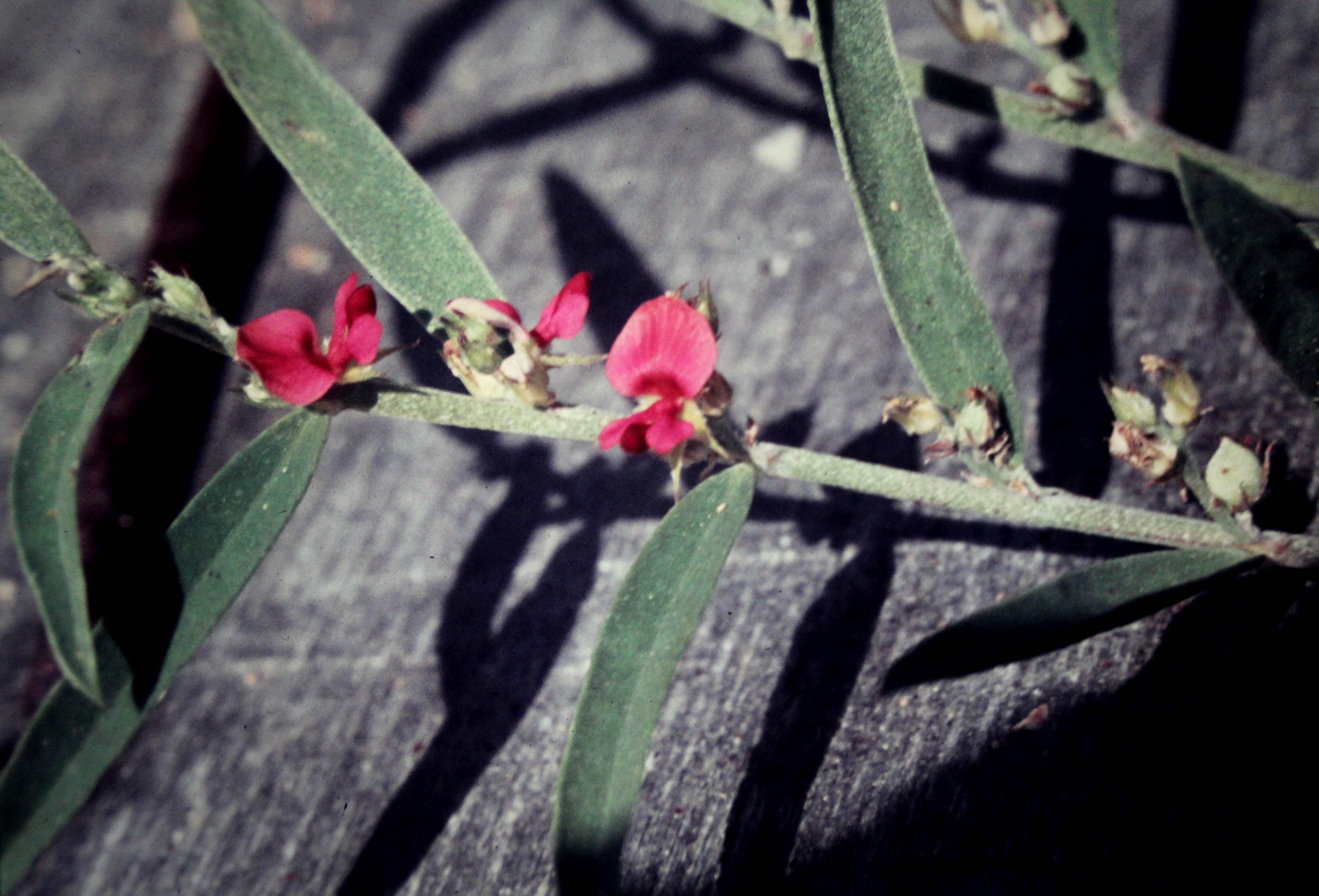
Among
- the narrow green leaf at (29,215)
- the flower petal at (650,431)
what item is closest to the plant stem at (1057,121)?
the flower petal at (650,431)

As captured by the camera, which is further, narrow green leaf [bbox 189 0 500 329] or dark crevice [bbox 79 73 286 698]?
dark crevice [bbox 79 73 286 698]

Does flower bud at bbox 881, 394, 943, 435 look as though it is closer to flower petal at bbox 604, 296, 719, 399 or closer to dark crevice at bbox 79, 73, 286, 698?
flower petal at bbox 604, 296, 719, 399

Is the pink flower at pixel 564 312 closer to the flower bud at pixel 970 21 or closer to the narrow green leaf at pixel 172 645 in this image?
the narrow green leaf at pixel 172 645

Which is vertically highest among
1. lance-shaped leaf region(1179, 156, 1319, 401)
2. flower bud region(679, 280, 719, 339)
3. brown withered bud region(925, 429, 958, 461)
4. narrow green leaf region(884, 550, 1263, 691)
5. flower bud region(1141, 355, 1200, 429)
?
flower bud region(679, 280, 719, 339)

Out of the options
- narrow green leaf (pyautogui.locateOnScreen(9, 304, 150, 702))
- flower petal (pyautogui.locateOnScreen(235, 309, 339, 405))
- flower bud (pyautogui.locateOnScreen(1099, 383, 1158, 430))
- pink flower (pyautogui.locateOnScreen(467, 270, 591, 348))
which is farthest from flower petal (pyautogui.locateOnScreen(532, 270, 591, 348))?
flower bud (pyautogui.locateOnScreen(1099, 383, 1158, 430))

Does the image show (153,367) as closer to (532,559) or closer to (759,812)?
(532,559)

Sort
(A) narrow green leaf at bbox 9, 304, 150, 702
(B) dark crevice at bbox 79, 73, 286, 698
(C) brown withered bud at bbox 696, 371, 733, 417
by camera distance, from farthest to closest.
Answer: (B) dark crevice at bbox 79, 73, 286, 698 < (C) brown withered bud at bbox 696, 371, 733, 417 < (A) narrow green leaf at bbox 9, 304, 150, 702

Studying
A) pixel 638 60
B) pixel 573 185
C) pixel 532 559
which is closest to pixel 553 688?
pixel 532 559
